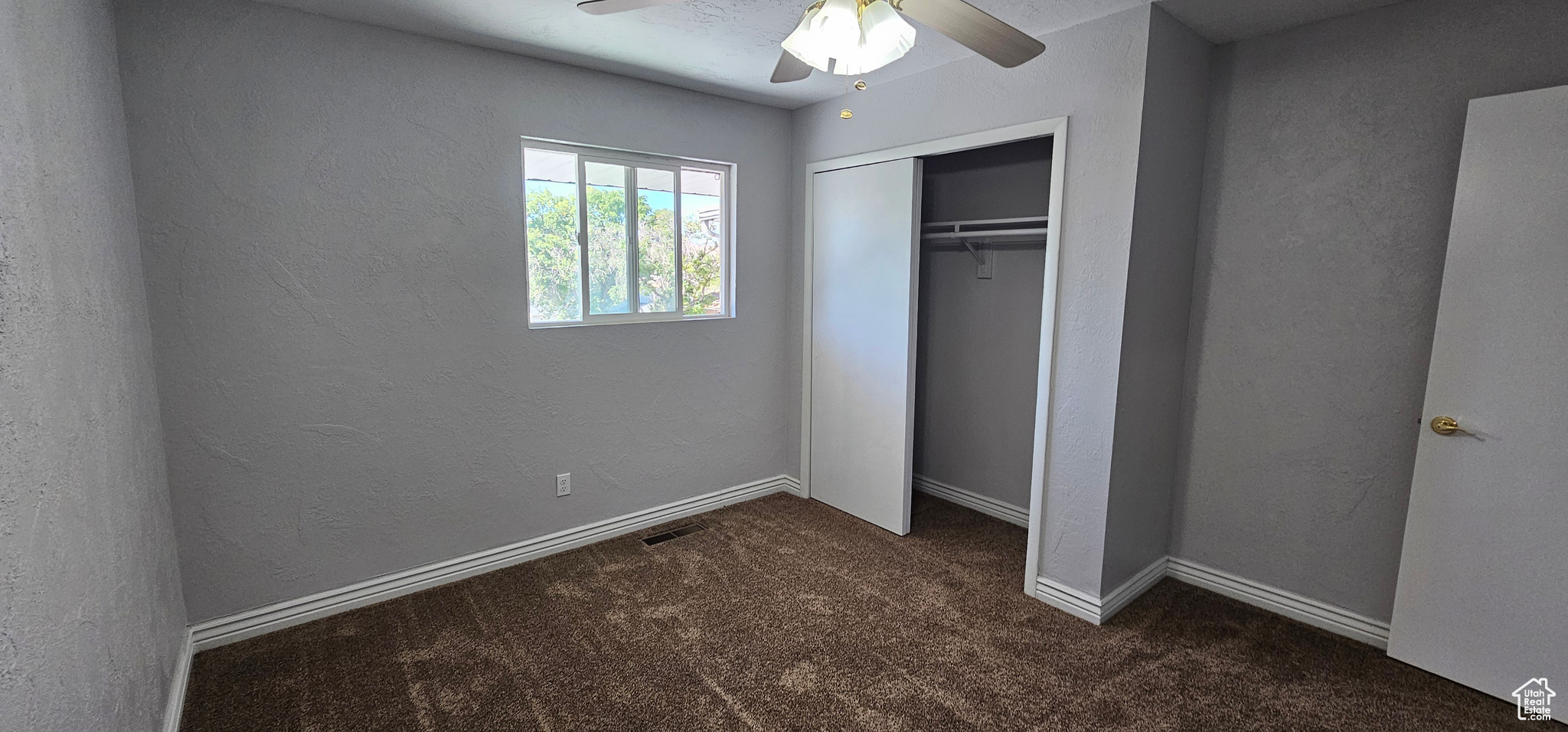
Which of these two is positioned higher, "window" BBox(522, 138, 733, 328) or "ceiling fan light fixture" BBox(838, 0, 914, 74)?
"ceiling fan light fixture" BBox(838, 0, 914, 74)

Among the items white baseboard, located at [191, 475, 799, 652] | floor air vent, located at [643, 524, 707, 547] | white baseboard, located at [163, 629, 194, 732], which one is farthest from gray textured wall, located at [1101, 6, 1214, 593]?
white baseboard, located at [163, 629, 194, 732]

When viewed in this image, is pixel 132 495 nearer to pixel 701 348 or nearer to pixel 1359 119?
pixel 701 348

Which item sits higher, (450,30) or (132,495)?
(450,30)

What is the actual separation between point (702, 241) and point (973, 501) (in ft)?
6.89

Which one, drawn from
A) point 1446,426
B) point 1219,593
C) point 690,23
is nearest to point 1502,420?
point 1446,426

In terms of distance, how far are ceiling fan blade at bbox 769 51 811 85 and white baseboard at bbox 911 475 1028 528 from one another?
2.62 metres

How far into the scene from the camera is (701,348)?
364cm

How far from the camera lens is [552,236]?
314cm

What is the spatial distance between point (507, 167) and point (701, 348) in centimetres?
129

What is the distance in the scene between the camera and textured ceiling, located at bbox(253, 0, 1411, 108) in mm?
2316

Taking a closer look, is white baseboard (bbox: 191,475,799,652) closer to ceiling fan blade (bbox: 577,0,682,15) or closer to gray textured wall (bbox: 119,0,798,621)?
gray textured wall (bbox: 119,0,798,621)

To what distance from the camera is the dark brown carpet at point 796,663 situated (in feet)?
6.85

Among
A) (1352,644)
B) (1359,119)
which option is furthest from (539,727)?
(1359,119)

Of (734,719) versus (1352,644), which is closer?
(734,719)
